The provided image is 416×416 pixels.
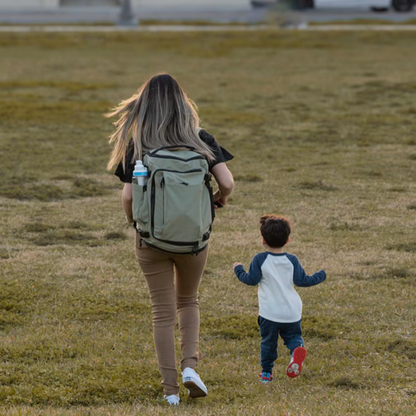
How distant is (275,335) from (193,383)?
1.96ft

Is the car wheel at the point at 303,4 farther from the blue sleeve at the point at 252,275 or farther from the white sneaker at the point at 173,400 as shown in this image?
the white sneaker at the point at 173,400

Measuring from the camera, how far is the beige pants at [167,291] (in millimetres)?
4078

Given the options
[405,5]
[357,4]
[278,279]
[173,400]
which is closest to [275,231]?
[278,279]

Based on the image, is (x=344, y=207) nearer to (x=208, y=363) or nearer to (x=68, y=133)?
(x=208, y=363)

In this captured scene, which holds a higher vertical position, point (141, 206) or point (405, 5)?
point (141, 206)

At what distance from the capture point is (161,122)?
13.2 feet

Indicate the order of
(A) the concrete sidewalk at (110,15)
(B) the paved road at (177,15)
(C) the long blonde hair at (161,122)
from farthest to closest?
(A) the concrete sidewalk at (110,15), (B) the paved road at (177,15), (C) the long blonde hair at (161,122)

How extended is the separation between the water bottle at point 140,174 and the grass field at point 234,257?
1.12 meters

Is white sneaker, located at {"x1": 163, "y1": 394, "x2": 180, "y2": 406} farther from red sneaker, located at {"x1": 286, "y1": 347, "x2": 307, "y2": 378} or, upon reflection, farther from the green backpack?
the green backpack

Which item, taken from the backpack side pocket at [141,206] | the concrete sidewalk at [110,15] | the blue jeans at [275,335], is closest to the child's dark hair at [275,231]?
the blue jeans at [275,335]

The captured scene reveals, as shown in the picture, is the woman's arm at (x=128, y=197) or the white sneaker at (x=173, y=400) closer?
the woman's arm at (x=128, y=197)

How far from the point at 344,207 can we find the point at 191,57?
17907mm

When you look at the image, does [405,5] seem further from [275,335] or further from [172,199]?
[172,199]

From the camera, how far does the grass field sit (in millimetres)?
4496
